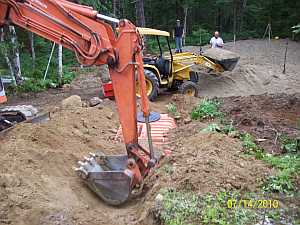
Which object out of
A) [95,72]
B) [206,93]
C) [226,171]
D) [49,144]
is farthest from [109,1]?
[226,171]

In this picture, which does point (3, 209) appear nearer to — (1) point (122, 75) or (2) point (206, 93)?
(1) point (122, 75)

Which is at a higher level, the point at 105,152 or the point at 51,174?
the point at 51,174

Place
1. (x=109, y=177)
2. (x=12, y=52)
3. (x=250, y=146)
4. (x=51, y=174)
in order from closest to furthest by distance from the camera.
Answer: (x=109, y=177)
(x=51, y=174)
(x=250, y=146)
(x=12, y=52)

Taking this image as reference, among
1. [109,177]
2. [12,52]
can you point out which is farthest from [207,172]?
[12,52]

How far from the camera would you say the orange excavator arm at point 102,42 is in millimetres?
6008

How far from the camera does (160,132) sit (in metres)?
9.21

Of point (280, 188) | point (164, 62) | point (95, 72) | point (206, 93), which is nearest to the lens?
point (280, 188)

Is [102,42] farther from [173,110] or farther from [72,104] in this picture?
[72,104]

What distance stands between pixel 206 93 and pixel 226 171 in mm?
9015

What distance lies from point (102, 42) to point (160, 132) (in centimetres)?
A: 349

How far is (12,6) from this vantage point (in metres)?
6.27

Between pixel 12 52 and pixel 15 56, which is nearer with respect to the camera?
pixel 12 52

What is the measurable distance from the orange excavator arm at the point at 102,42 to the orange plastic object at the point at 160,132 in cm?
170

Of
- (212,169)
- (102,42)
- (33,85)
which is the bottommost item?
(33,85)
